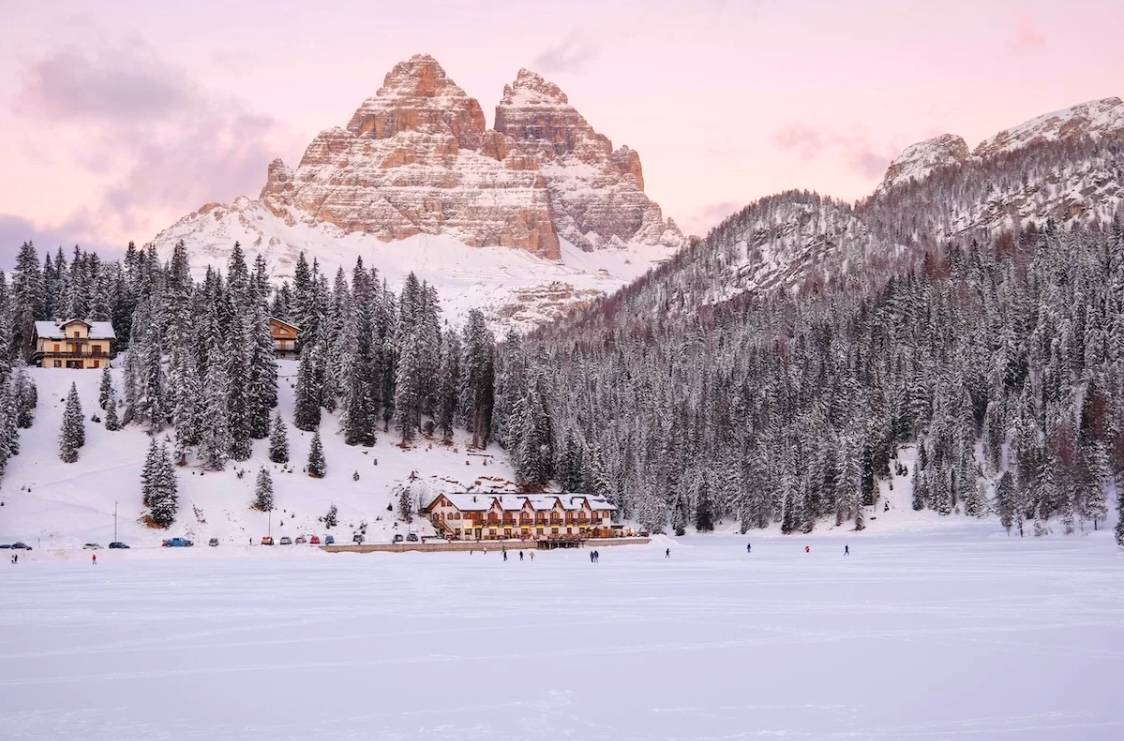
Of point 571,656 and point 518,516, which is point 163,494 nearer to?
point 518,516

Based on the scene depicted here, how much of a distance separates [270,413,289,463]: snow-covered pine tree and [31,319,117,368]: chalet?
111ft

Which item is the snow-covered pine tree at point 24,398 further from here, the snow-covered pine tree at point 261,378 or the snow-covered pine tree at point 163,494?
the snow-covered pine tree at point 261,378

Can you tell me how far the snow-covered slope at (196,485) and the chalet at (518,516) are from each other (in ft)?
11.1

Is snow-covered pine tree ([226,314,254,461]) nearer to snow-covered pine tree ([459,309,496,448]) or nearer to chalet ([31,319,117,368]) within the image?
chalet ([31,319,117,368])

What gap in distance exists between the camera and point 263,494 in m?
114

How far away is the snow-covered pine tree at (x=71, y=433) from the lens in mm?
115812

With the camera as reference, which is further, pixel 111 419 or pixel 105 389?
pixel 105 389

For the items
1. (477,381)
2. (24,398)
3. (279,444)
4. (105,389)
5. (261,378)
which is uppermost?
(477,381)

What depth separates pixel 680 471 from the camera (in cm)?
15612

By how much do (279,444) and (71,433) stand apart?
2026 cm

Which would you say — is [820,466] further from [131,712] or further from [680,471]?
[131,712]

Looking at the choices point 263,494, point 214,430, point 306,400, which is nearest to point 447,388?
point 306,400

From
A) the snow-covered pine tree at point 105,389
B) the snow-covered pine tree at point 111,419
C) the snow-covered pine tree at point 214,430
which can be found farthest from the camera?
the snow-covered pine tree at point 105,389

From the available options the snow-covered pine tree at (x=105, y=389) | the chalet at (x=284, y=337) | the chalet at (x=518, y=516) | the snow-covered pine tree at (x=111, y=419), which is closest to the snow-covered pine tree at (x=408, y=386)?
the chalet at (x=518, y=516)
